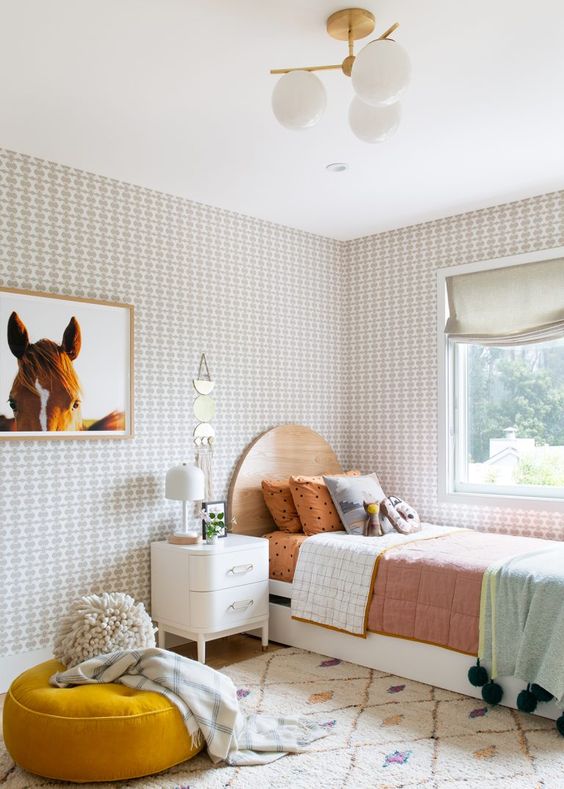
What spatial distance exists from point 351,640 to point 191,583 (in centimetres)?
86

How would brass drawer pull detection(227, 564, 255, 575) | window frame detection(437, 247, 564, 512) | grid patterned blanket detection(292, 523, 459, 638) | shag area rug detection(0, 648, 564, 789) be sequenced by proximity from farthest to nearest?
window frame detection(437, 247, 564, 512), brass drawer pull detection(227, 564, 255, 575), grid patterned blanket detection(292, 523, 459, 638), shag area rug detection(0, 648, 564, 789)

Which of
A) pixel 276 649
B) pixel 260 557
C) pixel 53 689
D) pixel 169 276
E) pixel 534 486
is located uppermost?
pixel 169 276

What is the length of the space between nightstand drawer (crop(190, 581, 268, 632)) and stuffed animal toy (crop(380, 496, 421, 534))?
764 mm

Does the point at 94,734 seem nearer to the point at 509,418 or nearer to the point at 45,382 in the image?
the point at 45,382

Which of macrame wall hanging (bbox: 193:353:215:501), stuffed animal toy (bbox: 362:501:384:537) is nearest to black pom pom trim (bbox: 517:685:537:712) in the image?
stuffed animal toy (bbox: 362:501:384:537)

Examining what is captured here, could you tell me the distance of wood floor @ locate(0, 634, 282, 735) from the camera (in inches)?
150

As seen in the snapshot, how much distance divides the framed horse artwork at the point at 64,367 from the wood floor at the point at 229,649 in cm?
124

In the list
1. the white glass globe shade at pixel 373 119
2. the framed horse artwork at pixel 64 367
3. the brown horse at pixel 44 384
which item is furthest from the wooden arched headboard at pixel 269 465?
the white glass globe shade at pixel 373 119

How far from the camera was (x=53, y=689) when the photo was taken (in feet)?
8.50

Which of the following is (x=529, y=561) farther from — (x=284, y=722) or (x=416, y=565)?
(x=284, y=722)

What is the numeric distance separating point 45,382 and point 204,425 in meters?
1.01

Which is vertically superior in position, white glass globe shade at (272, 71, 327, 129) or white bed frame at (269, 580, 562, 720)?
white glass globe shade at (272, 71, 327, 129)

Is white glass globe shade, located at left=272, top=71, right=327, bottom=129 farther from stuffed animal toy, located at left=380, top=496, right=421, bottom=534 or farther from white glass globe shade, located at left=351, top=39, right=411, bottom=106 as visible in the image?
stuffed animal toy, located at left=380, top=496, right=421, bottom=534

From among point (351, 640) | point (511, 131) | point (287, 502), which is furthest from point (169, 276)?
point (351, 640)
